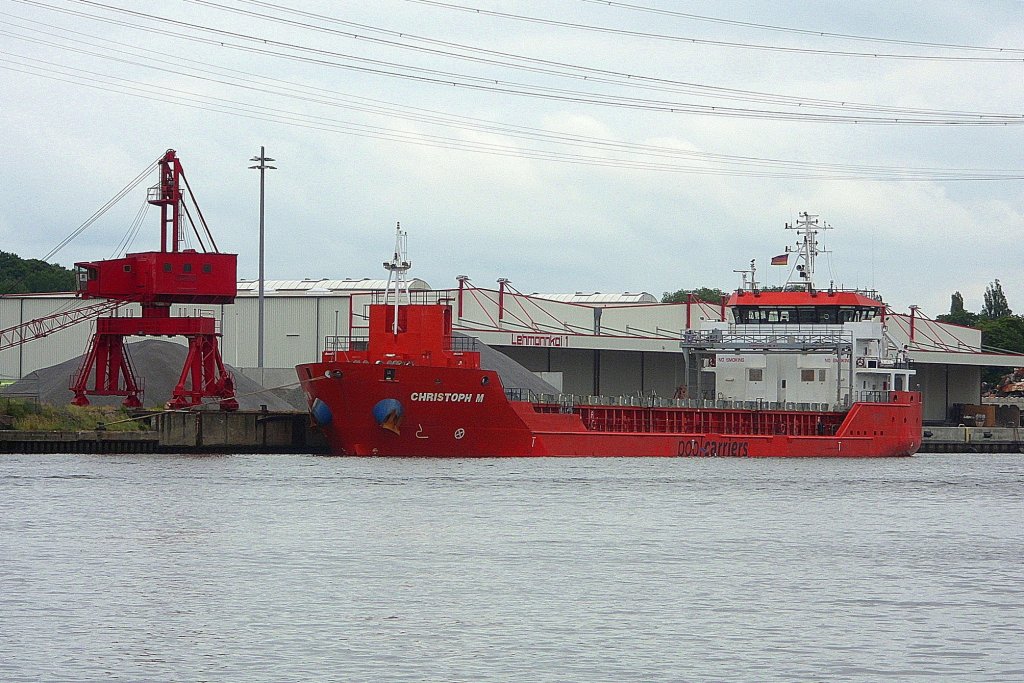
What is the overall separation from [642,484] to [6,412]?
21.7 m

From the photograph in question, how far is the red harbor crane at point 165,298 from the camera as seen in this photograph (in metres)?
59.3

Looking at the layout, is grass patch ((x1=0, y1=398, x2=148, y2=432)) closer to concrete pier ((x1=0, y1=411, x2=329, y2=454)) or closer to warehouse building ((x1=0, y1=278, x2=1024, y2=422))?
concrete pier ((x1=0, y1=411, x2=329, y2=454))

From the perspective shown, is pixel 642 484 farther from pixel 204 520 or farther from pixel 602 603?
pixel 602 603

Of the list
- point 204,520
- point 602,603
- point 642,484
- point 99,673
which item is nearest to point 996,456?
point 642,484

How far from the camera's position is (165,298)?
59719 millimetres

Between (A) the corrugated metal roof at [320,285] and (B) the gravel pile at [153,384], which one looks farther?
(A) the corrugated metal roof at [320,285]

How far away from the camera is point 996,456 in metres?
83.4

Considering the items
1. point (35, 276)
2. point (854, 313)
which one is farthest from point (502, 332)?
point (35, 276)

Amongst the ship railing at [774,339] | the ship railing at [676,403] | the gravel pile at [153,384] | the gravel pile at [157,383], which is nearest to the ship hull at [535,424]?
the ship railing at [676,403]

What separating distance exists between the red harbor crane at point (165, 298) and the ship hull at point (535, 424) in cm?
767

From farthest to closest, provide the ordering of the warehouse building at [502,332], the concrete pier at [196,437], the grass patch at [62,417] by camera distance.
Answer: the warehouse building at [502,332], the grass patch at [62,417], the concrete pier at [196,437]

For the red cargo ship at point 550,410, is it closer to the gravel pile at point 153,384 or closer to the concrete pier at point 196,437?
the concrete pier at point 196,437

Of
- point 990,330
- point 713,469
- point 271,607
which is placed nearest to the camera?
point 271,607

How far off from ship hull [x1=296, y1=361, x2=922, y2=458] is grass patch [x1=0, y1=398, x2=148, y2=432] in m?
6.99
